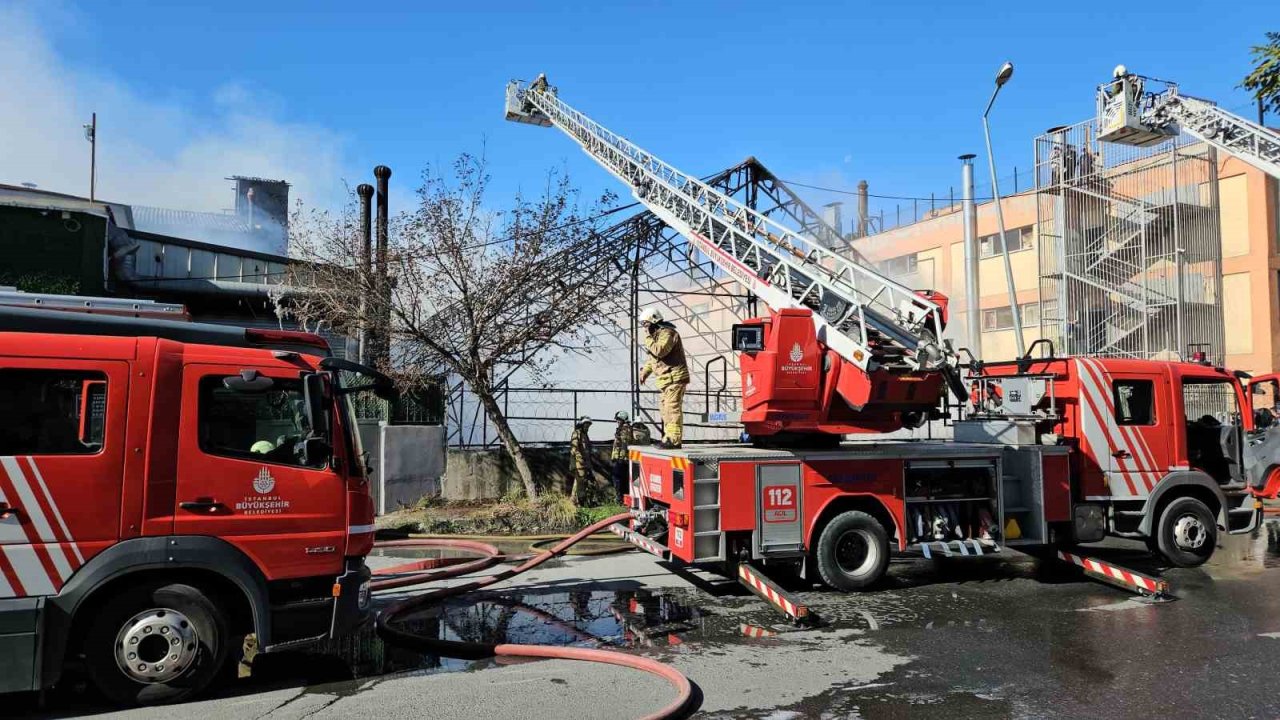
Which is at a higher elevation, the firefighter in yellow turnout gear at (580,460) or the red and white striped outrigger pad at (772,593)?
the firefighter in yellow turnout gear at (580,460)

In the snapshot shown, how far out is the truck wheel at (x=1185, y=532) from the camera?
962 centimetres

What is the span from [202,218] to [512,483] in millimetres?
28071

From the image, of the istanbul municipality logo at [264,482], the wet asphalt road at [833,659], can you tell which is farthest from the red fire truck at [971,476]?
the istanbul municipality logo at [264,482]

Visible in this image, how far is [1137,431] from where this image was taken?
31.7ft

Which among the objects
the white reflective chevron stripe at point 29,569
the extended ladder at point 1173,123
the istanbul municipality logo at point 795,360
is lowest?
the white reflective chevron stripe at point 29,569

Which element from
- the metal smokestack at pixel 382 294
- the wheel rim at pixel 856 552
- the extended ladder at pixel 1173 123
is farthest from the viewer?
the extended ladder at pixel 1173 123

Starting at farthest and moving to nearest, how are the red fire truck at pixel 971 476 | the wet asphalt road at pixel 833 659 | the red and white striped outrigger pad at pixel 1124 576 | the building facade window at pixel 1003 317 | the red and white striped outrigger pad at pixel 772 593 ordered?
the building facade window at pixel 1003 317, the red fire truck at pixel 971 476, the red and white striped outrigger pad at pixel 1124 576, the red and white striped outrigger pad at pixel 772 593, the wet asphalt road at pixel 833 659

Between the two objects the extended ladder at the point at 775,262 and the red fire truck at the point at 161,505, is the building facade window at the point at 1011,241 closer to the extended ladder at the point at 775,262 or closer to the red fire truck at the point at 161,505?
the extended ladder at the point at 775,262

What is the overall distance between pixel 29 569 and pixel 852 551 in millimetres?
6976

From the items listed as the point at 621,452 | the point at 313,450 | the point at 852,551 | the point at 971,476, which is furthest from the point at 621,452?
the point at 313,450

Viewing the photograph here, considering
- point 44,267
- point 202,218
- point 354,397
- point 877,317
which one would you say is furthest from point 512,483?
point 202,218

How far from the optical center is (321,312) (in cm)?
1409

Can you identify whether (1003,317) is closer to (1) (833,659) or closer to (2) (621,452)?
(2) (621,452)

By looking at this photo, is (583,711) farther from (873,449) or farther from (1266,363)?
(1266,363)
